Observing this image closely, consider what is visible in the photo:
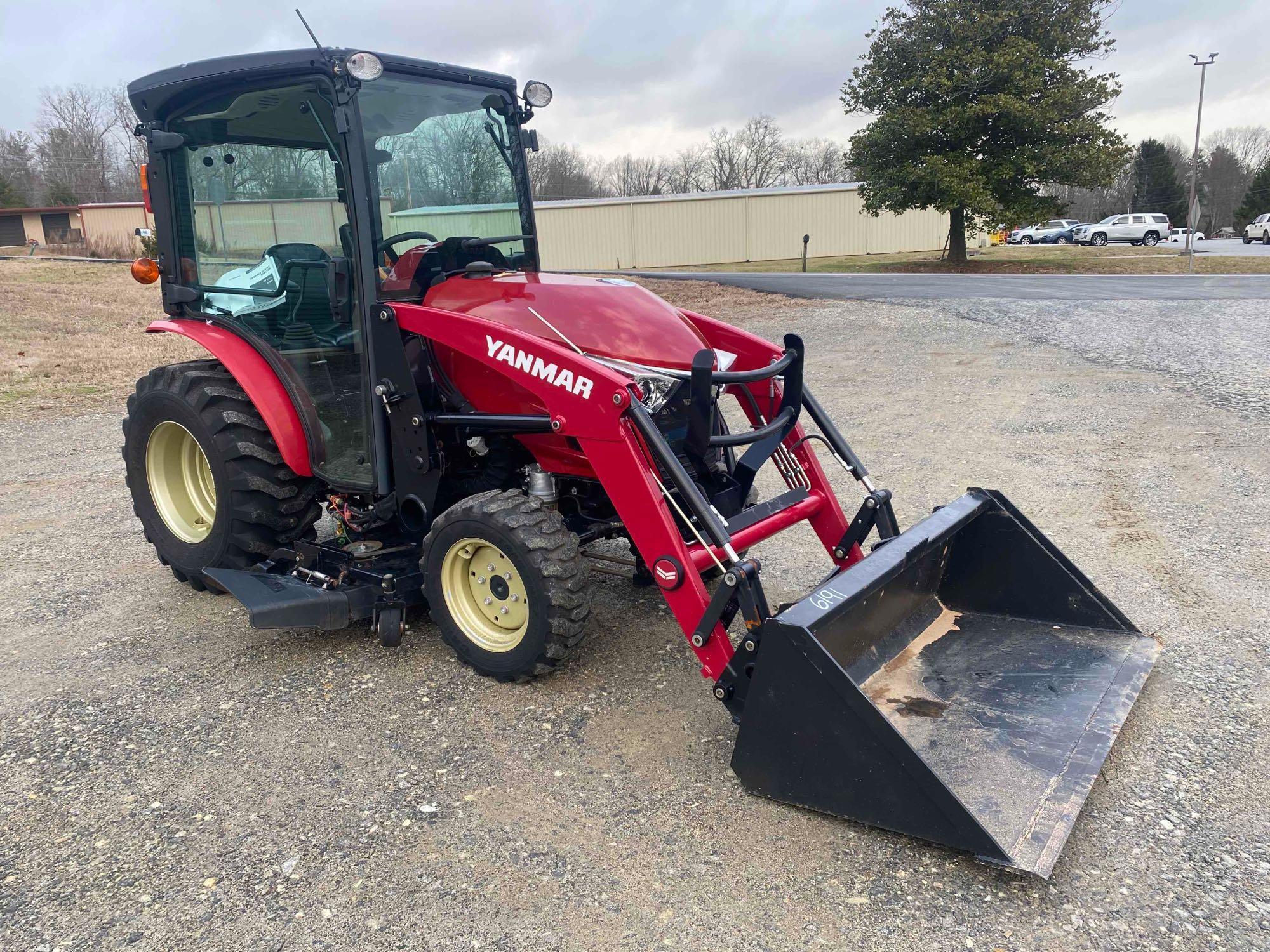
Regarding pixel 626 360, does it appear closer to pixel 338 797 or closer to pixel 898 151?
pixel 338 797

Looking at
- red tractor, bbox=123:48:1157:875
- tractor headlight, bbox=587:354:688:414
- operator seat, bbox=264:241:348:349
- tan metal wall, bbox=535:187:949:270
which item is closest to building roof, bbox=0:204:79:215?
tan metal wall, bbox=535:187:949:270

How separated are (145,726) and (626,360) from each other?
91.2 inches

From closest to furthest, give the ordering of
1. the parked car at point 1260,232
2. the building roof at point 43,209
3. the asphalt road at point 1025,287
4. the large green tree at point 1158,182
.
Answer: the asphalt road at point 1025,287 → the parked car at point 1260,232 → the building roof at point 43,209 → the large green tree at point 1158,182

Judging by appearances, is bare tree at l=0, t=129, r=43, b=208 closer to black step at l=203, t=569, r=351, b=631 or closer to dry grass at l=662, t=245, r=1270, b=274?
dry grass at l=662, t=245, r=1270, b=274

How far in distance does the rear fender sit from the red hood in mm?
887

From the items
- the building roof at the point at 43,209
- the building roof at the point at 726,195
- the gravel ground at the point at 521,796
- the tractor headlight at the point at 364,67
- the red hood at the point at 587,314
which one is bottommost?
the gravel ground at the point at 521,796

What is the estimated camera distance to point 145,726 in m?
3.65

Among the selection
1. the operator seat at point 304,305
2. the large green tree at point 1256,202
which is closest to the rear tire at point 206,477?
the operator seat at point 304,305

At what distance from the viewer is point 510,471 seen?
4293mm

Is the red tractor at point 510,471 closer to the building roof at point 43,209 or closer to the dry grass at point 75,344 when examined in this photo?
the dry grass at point 75,344

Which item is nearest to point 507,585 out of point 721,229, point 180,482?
point 180,482

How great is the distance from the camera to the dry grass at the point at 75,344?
35.7 ft

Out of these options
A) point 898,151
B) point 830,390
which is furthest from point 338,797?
point 898,151

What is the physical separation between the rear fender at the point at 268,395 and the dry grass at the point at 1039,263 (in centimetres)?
2316
